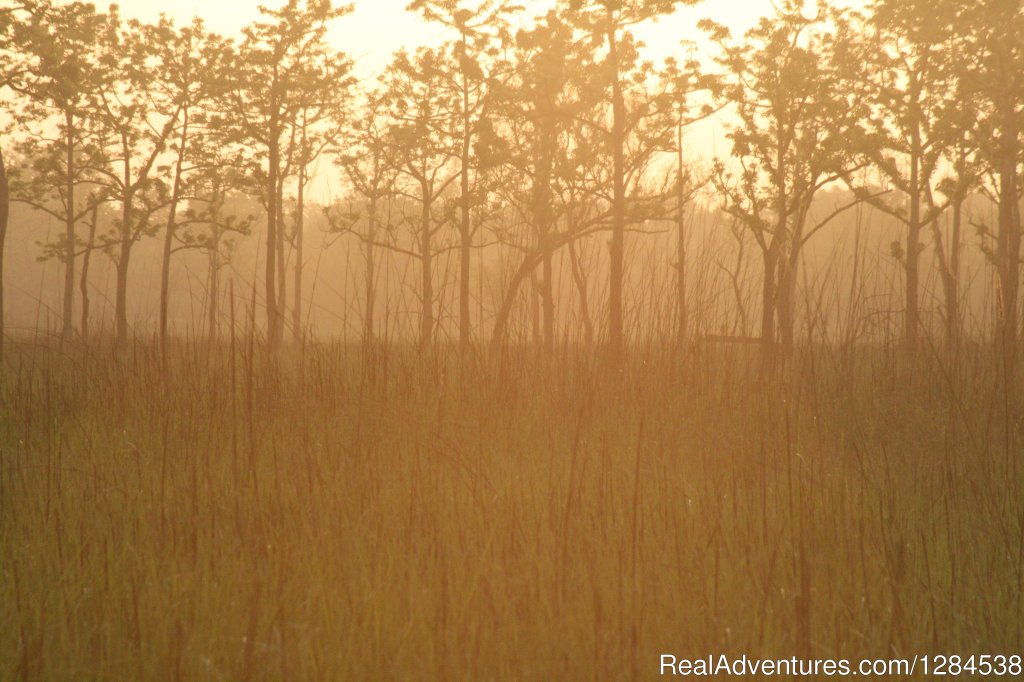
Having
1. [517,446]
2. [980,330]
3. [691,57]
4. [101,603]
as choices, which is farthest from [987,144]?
[101,603]

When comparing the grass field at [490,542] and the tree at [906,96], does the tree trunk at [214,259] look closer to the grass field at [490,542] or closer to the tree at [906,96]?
the grass field at [490,542]

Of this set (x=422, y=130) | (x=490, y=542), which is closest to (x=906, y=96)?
(x=422, y=130)

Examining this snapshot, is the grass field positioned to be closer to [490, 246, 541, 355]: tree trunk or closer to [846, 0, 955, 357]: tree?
[490, 246, 541, 355]: tree trunk

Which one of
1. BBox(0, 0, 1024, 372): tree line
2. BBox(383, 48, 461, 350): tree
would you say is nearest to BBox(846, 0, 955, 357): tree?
BBox(0, 0, 1024, 372): tree line


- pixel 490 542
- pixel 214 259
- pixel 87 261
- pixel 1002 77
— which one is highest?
pixel 1002 77

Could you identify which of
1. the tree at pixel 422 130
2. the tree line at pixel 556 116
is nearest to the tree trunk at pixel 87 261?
the tree line at pixel 556 116

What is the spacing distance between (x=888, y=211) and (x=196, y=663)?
14907mm

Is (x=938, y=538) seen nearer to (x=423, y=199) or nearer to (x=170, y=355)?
(x=170, y=355)

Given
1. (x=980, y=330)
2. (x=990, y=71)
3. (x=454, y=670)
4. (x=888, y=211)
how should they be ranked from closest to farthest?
(x=454, y=670), (x=980, y=330), (x=990, y=71), (x=888, y=211)

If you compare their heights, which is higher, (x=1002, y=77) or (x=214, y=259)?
(x=1002, y=77)

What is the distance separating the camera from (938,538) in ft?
9.50

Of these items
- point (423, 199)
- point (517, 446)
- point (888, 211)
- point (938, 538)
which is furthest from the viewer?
point (423, 199)

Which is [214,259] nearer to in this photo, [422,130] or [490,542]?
[422,130]

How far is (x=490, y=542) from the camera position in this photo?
104 inches
